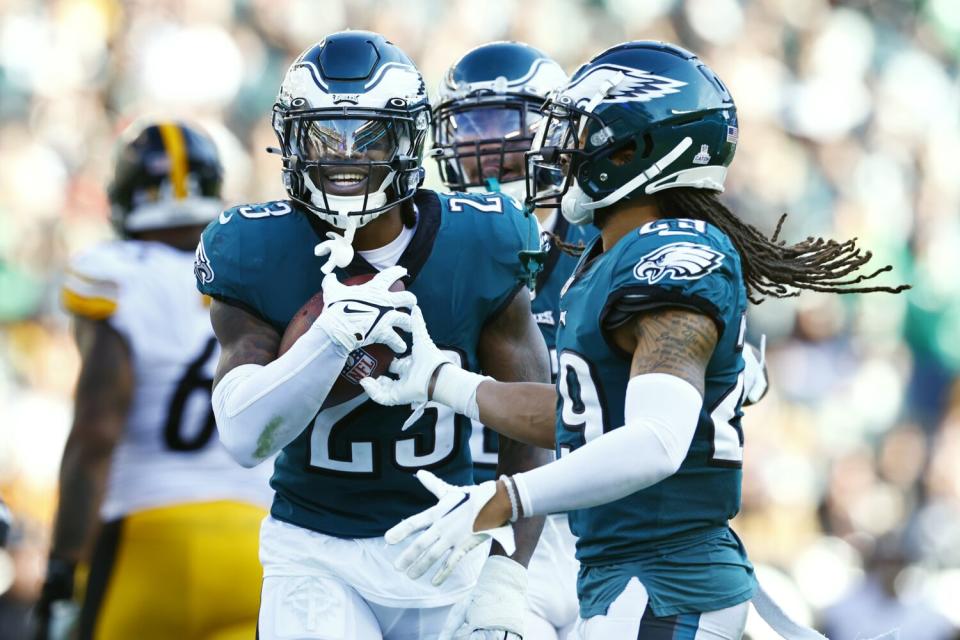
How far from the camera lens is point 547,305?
4875 mm

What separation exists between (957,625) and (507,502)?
242 inches

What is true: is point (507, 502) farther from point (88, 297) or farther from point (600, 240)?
point (88, 297)

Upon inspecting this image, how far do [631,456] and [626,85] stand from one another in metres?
0.88

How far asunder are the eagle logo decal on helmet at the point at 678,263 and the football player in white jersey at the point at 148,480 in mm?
2426

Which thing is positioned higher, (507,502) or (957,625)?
(507,502)

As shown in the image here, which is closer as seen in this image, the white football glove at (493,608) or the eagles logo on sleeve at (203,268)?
the white football glove at (493,608)

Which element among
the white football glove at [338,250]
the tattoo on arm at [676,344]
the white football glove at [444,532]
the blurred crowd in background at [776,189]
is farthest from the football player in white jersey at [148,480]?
the blurred crowd in background at [776,189]

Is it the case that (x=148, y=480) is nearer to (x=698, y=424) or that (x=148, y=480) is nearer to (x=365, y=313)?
(x=365, y=313)

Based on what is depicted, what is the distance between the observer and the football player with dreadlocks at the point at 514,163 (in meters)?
4.82

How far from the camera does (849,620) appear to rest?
8695 mm

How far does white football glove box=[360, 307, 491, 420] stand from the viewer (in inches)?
136

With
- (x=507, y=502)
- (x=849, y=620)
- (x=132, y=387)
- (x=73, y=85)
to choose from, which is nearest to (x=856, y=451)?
(x=849, y=620)

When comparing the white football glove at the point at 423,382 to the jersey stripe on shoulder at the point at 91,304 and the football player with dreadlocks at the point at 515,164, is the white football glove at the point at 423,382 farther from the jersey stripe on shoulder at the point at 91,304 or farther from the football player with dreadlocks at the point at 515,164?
the jersey stripe on shoulder at the point at 91,304

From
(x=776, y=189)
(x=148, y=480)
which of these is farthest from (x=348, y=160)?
(x=776, y=189)
